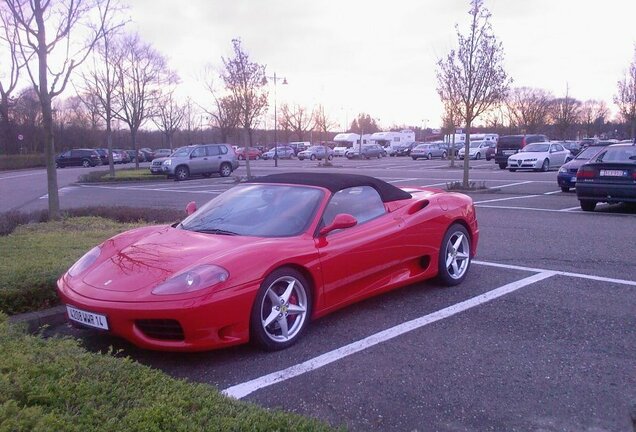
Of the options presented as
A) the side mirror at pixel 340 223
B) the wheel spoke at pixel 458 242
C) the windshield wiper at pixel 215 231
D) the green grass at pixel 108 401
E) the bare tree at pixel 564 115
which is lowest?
the green grass at pixel 108 401

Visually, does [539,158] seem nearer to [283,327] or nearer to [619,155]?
[619,155]

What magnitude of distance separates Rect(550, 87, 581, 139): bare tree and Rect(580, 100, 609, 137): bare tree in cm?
531

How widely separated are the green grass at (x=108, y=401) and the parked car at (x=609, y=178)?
11.3 meters

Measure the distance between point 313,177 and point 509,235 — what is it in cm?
521

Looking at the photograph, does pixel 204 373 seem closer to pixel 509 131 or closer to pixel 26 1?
pixel 26 1

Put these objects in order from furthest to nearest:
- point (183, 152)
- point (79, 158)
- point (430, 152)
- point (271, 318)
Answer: point (430, 152) → point (79, 158) → point (183, 152) → point (271, 318)

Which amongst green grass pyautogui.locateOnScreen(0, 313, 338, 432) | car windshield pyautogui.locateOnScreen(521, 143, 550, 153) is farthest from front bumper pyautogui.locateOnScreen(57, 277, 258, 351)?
car windshield pyautogui.locateOnScreen(521, 143, 550, 153)

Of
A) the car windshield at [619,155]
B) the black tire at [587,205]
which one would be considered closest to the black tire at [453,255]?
the car windshield at [619,155]

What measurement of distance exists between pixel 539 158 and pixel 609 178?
1782 cm

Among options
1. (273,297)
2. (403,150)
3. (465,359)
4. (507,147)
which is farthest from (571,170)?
(403,150)

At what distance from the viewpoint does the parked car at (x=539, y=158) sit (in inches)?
1157

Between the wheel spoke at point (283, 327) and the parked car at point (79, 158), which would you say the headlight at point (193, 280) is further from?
the parked car at point (79, 158)

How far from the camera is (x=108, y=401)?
2863 millimetres

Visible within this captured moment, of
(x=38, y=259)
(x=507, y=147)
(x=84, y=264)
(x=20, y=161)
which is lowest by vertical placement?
(x=38, y=259)
